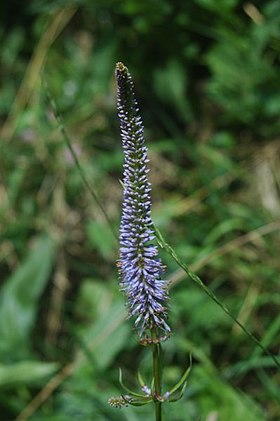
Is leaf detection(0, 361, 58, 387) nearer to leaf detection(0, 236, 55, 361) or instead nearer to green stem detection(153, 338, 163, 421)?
leaf detection(0, 236, 55, 361)

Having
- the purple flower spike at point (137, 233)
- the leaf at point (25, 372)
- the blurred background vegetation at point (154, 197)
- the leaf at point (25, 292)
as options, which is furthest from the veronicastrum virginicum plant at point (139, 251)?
the leaf at point (25, 292)

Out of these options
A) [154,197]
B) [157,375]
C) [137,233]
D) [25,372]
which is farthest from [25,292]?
[137,233]

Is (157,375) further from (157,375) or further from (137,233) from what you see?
(137,233)

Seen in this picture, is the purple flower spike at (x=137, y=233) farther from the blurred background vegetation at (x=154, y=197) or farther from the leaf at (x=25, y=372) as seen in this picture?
the leaf at (x=25, y=372)

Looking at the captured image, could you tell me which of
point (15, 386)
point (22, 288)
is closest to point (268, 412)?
point (15, 386)

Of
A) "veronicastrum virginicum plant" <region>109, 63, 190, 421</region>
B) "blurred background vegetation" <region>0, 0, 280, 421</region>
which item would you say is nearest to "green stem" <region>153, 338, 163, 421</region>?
"veronicastrum virginicum plant" <region>109, 63, 190, 421</region>

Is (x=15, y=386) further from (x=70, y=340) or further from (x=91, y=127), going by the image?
(x=91, y=127)
